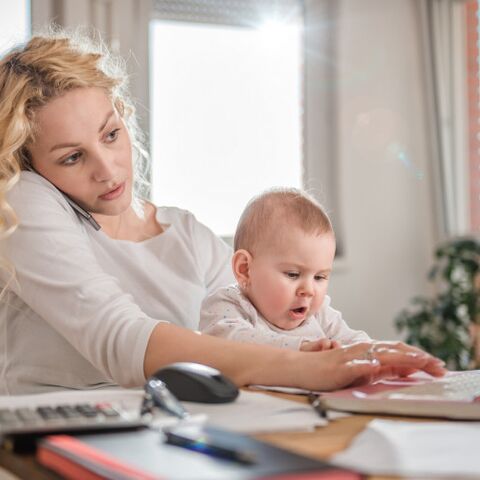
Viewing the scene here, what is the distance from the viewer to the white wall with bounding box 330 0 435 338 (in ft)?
16.6

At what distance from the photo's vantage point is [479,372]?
1.33 meters

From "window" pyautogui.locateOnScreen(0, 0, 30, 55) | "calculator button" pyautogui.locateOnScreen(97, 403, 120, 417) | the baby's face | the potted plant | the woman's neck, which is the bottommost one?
the potted plant

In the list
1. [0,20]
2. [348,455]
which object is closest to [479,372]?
[348,455]

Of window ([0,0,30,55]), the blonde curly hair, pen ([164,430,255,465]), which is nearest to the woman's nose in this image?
the blonde curly hair

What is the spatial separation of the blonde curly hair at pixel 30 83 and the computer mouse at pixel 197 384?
0.55 meters

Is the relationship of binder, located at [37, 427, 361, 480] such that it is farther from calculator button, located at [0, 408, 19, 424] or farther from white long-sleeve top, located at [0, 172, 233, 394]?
white long-sleeve top, located at [0, 172, 233, 394]

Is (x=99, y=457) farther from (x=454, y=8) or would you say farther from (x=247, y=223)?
(x=454, y=8)

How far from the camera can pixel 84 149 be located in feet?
5.16

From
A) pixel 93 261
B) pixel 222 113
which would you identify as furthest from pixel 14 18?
pixel 93 261

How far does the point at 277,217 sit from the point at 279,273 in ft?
0.33

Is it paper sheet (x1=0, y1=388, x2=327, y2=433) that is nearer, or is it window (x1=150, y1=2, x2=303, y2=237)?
paper sheet (x1=0, y1=388, x2=327, y2=433)

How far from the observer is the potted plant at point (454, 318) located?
14.8 ft

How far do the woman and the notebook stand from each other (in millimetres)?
27

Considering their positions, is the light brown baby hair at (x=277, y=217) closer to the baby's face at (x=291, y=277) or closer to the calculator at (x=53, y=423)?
the baby's face at (x=291, y=277)
